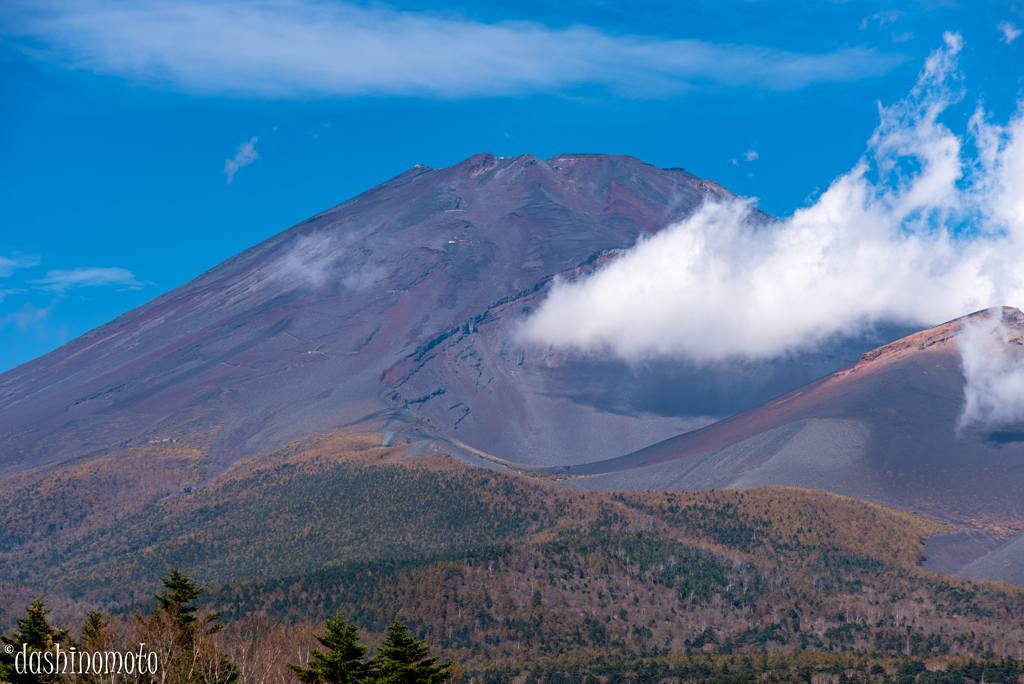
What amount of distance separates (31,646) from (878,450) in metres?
147

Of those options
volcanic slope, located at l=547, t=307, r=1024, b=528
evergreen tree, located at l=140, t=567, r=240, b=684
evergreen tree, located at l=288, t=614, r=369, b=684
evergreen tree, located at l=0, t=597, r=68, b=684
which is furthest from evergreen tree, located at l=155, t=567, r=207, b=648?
volcanic slope, located at l=547, t=307, r=1024, b=528

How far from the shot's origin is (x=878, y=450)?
155 meters

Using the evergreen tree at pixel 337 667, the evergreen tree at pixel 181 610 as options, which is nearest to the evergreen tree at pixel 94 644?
the evergreen tree at pixel 181 610

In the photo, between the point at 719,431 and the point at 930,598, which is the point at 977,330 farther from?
the point at 930,598

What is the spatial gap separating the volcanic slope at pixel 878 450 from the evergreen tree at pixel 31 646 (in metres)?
124

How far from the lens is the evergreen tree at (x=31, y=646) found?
93.4 ft

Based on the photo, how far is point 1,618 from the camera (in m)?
100

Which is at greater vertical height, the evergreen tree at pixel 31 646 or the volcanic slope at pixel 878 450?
→ the volcanic slope at pixel 878 450

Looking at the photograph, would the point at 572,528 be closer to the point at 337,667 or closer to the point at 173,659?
the point at 173,659

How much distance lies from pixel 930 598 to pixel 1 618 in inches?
3896

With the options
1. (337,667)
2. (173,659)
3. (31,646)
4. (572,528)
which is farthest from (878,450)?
(31,646)

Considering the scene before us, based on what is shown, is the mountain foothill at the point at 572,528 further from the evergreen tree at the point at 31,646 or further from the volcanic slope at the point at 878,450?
the evergreen tree at the point at 31,646

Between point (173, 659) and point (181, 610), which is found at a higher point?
point (181, 610)

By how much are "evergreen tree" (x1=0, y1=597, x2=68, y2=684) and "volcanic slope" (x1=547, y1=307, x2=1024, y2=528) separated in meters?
124
